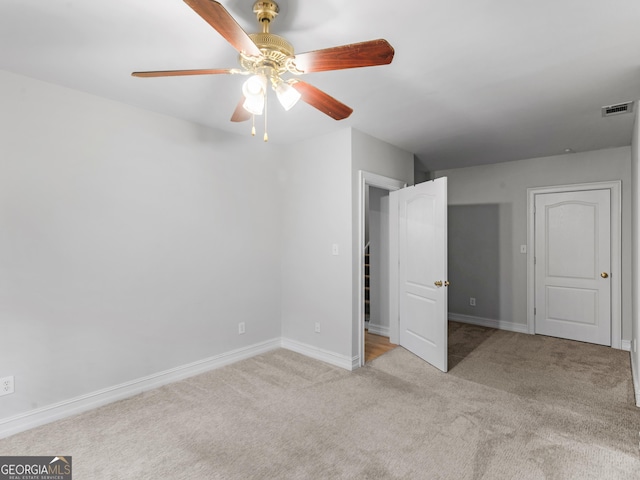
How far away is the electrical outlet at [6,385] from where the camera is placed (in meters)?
2.30

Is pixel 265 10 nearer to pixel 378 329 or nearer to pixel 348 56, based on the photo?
pixel 348 56

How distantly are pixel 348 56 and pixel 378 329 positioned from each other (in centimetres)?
379

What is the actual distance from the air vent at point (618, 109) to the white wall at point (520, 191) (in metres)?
1.54

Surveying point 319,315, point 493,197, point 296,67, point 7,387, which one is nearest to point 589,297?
point 493,197

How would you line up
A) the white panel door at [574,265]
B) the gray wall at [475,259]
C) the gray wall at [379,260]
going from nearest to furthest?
the white panel door at [574,265] < the gray wall at [379,260] < the gray wall at [475,259]

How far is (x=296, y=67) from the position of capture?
1.69 m

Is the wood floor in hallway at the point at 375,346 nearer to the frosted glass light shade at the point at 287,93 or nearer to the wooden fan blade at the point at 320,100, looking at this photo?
the wooden fan blade at the point at 320,100

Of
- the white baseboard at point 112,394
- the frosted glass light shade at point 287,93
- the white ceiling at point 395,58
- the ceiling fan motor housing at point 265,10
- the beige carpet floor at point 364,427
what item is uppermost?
the white ceiling at point 395,58

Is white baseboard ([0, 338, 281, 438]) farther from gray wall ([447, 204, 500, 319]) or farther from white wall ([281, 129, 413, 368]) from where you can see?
gray wall ([447, 204, 500, 319])

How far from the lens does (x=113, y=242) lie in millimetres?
2805

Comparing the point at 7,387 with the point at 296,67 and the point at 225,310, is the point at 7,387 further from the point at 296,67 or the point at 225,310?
the point at 296,67

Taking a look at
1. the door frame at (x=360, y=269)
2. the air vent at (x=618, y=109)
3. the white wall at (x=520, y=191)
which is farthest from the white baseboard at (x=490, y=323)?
the air vent at (x=618, y=109)

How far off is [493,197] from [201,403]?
4.60 m

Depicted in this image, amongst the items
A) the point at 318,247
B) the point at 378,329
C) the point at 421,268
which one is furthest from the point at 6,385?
the point at 378,329
